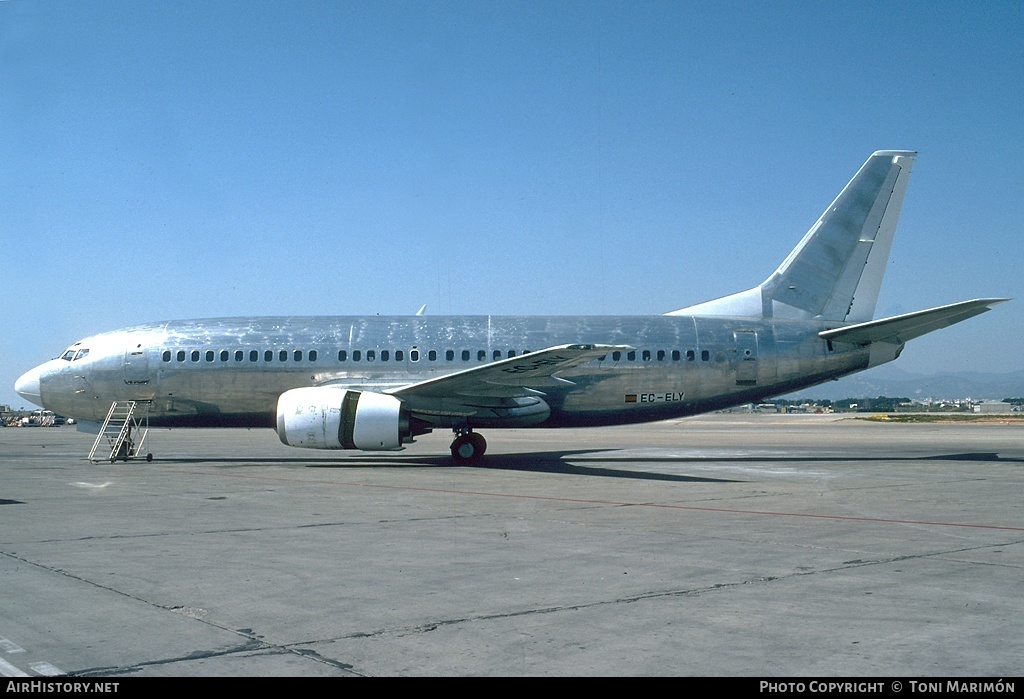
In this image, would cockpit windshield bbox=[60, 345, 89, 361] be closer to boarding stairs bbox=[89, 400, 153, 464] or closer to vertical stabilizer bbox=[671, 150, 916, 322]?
boarding stairs bbox=[89, 400, 153, 464]

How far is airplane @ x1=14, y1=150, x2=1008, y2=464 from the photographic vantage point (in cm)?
2308

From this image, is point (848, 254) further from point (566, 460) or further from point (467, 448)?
point (467, 448)

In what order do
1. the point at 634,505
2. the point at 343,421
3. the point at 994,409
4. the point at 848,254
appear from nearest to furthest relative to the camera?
the point at 634,505 → the point at 343,421 → the point at 848,254 → the point at 994,409

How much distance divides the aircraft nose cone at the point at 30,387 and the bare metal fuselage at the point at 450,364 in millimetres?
1023

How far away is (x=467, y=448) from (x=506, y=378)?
260 cm

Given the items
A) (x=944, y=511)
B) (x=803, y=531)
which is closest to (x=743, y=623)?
(x=803, y=531)

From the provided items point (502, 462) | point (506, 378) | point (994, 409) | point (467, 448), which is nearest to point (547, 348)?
point (506, 378)

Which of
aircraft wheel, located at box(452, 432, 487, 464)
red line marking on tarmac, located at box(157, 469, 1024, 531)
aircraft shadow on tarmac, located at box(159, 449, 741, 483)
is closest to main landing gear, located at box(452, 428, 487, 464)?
aircraft wheel, located at box(452, 432, 487, 464)

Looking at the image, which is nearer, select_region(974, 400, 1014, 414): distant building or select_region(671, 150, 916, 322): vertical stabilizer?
select_region(671, 150, 916, 322): vertical stabilizer

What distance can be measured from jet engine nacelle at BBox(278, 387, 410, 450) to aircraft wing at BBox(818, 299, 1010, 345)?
11.6m

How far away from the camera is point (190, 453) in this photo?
28641mm

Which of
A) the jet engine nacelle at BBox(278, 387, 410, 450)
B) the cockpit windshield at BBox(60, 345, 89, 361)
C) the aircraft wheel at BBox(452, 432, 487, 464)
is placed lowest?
the aircraft wheel at BBox(452, 432, 487, 464)

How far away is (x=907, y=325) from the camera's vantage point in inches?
861
